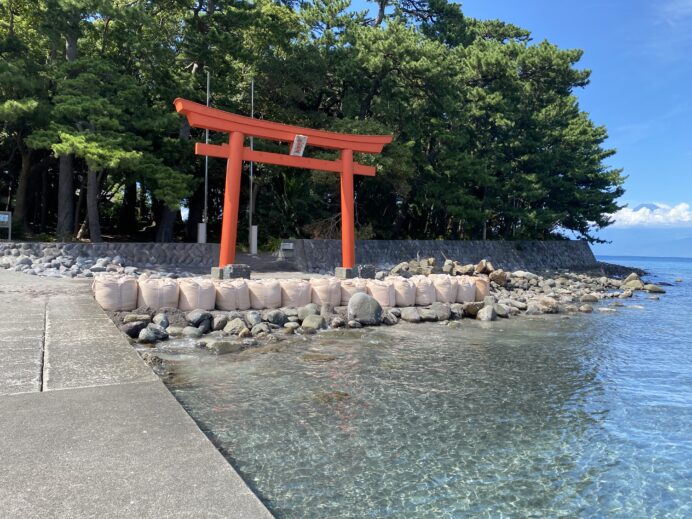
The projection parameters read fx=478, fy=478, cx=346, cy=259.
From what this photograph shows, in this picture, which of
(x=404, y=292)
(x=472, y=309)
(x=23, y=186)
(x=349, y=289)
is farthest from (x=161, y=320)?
(x=23, y=186)

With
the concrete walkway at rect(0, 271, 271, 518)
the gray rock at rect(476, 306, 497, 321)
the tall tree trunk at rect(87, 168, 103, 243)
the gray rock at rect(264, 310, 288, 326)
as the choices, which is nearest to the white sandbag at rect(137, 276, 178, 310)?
the gray rock at rect(264, 310, 288, 326)

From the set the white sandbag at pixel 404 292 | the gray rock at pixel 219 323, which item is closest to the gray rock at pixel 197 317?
the gray rock at pixel 219 323

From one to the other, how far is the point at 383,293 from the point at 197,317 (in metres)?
4.42

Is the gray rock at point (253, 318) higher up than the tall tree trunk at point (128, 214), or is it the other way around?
the tall tree trunk at point (128, 214)

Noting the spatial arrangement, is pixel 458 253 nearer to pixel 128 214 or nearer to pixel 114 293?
pixel 114 293

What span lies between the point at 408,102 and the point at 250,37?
713 centimetres

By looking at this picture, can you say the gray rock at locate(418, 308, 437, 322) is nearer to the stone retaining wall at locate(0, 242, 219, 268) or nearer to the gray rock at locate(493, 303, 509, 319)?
the gray rock at locate(493, 303, 509, 319)

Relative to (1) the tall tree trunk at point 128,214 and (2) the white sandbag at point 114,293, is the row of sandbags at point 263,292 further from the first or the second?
(1) the tall tree trunk at point 128,214

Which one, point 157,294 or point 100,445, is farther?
point 157,294

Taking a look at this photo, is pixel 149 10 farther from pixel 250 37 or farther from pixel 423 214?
pixel 423 214

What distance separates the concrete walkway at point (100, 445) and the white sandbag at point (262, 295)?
5187mm

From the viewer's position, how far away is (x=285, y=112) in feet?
66.3

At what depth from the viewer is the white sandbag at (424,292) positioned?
1161 cm

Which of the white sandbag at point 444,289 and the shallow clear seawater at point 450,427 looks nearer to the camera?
the shallow clear seawater at point 450,427
